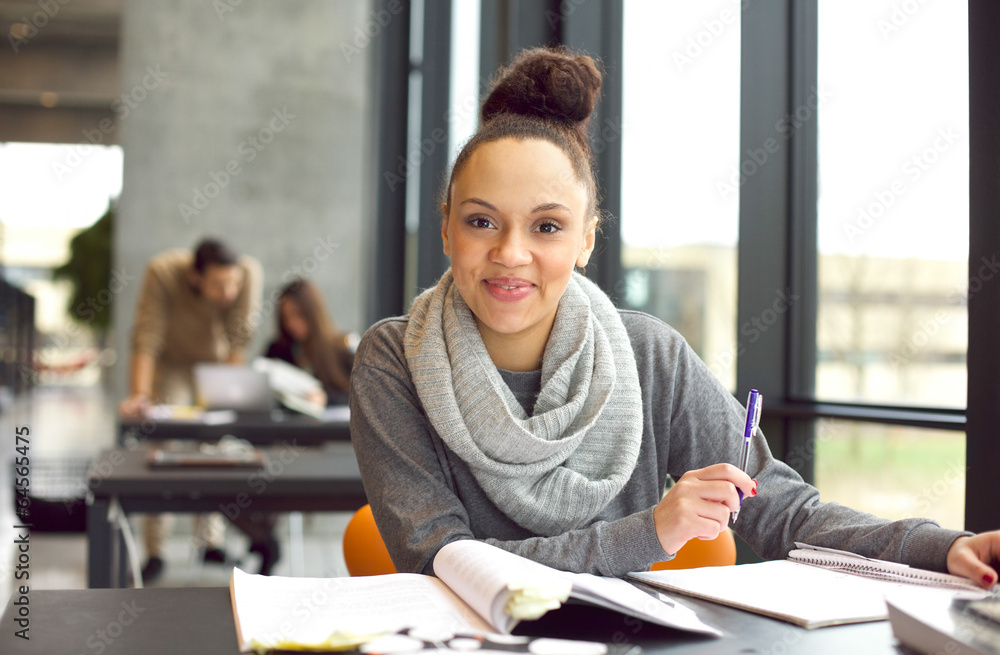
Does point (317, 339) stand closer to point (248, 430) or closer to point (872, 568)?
point (248, 430)

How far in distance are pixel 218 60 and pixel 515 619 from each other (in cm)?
549

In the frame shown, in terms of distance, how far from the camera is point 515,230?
1.24 meters

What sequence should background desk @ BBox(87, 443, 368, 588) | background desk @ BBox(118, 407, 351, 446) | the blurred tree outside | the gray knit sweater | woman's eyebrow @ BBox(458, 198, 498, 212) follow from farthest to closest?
1. the blurred tree outside
2. background desk @ BBox(118, 407, 351, 446)
3. background desk @ BBox(87, 443, 368, 588)
4. woman's eyebrow @ BBox(458, 198, 498, 212)
5. the gray knit sweater

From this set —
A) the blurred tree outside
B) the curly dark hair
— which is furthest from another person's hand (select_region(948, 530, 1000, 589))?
the blurred tree outside

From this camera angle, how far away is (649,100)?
2709 mm

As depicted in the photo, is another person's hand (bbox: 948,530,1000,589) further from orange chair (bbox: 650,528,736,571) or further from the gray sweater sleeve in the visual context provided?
orange chair (bbox: 650,528,736,571)

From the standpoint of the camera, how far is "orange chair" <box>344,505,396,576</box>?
145 centimetres

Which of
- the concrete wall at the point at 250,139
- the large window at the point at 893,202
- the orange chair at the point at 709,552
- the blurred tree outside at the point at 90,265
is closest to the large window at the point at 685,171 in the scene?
the large window at the point at 893,202

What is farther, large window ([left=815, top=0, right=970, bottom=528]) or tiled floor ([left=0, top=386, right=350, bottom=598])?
tiled floor ([left=0, top=386, right=350, bottom=598])

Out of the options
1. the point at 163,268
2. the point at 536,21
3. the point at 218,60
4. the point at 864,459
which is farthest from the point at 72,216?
the point at 864,459

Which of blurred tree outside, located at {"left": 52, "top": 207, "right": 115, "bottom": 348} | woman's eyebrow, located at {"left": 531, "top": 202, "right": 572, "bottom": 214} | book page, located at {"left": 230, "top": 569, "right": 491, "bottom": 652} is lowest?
book page, located at {"left": 230, "top": 569, "right": 491, "bottom": 652}

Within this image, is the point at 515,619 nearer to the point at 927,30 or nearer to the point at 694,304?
the point at 927,30

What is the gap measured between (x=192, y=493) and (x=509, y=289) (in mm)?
1189

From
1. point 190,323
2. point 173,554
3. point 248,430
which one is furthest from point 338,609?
point 173,554
